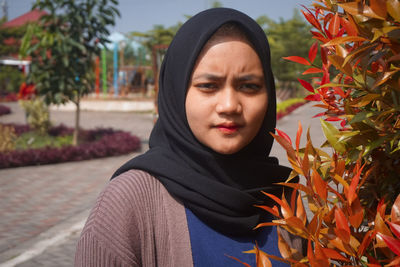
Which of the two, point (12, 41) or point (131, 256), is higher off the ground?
point (12, 41)

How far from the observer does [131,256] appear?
1365 millimetres

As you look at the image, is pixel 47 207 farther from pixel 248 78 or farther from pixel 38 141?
pixel 38 141

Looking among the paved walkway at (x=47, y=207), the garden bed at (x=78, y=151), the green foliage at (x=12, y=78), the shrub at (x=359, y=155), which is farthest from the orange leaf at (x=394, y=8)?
the green foliage at (x=12, y=78)

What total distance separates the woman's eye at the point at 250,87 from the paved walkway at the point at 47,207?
1.18 metres

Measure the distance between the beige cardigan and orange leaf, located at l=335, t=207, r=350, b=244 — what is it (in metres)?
0.69

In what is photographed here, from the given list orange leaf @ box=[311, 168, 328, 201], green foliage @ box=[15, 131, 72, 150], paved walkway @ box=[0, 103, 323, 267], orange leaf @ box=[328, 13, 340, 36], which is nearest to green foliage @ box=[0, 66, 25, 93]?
green foliage @ box=[15, 131, 72, 150]

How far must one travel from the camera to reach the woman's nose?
4.70 ft

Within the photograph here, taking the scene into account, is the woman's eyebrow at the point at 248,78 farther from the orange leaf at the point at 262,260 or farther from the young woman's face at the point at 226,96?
the orange leaf at the point at 262,260

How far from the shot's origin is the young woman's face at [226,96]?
146cm

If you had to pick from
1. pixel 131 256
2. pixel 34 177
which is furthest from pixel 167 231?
pixel 34 177

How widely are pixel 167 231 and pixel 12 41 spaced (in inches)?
1754

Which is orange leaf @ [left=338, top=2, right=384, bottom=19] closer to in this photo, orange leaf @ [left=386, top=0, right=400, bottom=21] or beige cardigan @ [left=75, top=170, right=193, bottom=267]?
orange leaf @ [left=386, top=0, right=400, bottom=21]

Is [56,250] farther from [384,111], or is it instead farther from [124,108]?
[124,108]

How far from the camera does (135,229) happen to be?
140cm
